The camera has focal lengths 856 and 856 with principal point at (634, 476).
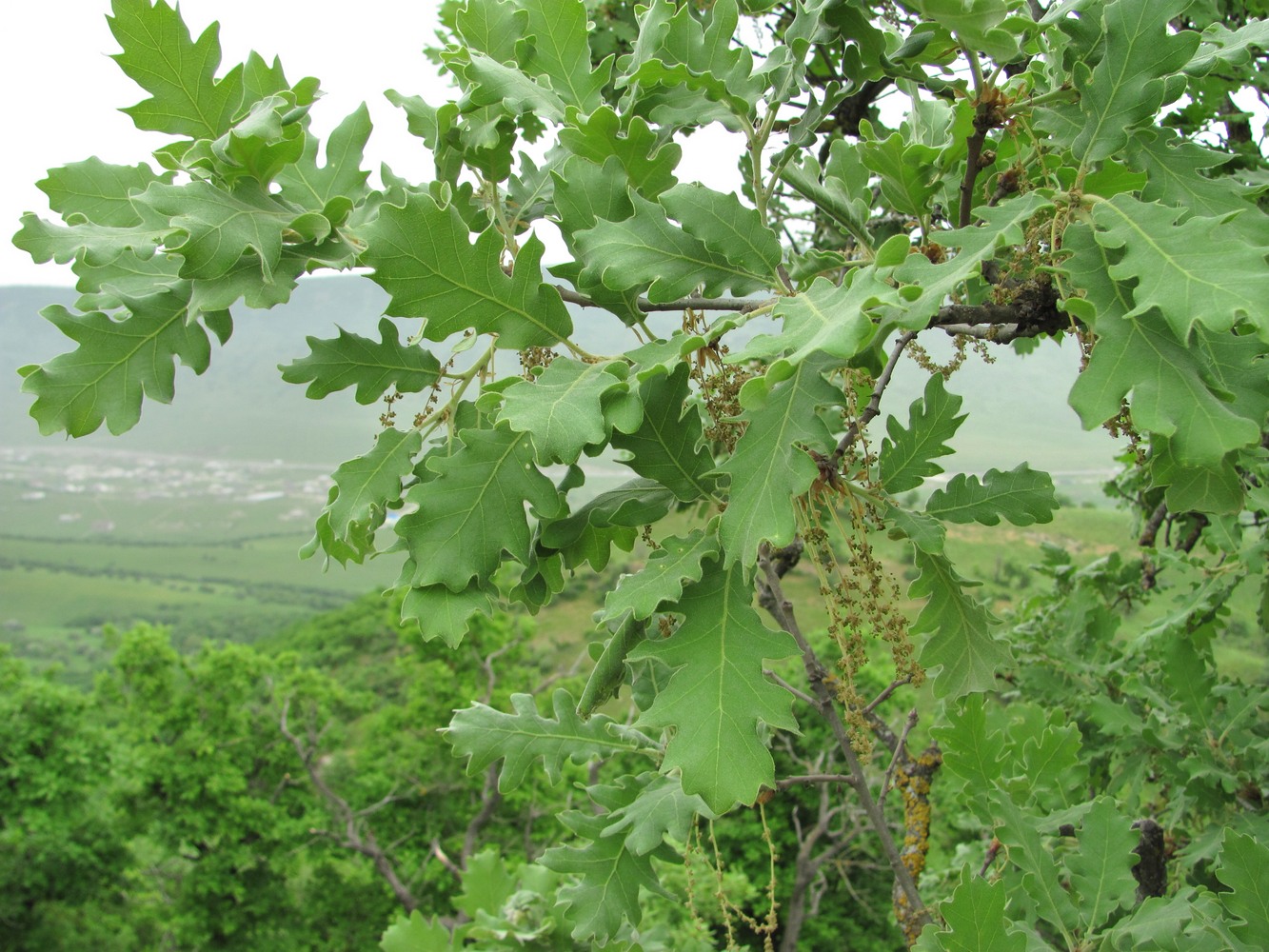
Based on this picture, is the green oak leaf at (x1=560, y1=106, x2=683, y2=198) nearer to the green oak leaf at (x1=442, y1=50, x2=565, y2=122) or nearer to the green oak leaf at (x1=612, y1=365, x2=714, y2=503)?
the green oak leaf at (x1=442, y1=50, x2=565, y2=122)

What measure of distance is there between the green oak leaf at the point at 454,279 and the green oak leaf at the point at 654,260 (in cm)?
9

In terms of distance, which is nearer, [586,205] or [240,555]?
[586,205]

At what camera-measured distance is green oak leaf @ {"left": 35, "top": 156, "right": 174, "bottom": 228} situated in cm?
136

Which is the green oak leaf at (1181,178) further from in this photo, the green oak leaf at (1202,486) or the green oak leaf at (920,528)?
the green oak leaf at (920,528)

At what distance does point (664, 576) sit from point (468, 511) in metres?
0.29

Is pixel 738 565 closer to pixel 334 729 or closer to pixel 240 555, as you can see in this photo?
pixel 334 729

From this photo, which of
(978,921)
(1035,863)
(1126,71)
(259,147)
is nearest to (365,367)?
(259,147)

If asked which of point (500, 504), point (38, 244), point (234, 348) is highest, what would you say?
point (234, 348)

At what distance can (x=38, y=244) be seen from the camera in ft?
3.91

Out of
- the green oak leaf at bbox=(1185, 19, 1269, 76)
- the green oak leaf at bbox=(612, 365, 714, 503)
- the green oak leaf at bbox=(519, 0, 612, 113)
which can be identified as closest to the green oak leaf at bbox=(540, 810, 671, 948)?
the green oak leaf at bbox=(612, 365, 714, 503)

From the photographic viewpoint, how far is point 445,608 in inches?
47.1

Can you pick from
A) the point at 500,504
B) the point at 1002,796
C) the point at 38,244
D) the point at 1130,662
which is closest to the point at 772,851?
the point at 1002,796

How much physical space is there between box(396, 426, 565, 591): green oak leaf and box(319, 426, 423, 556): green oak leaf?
15 cm

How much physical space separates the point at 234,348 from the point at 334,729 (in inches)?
2951
